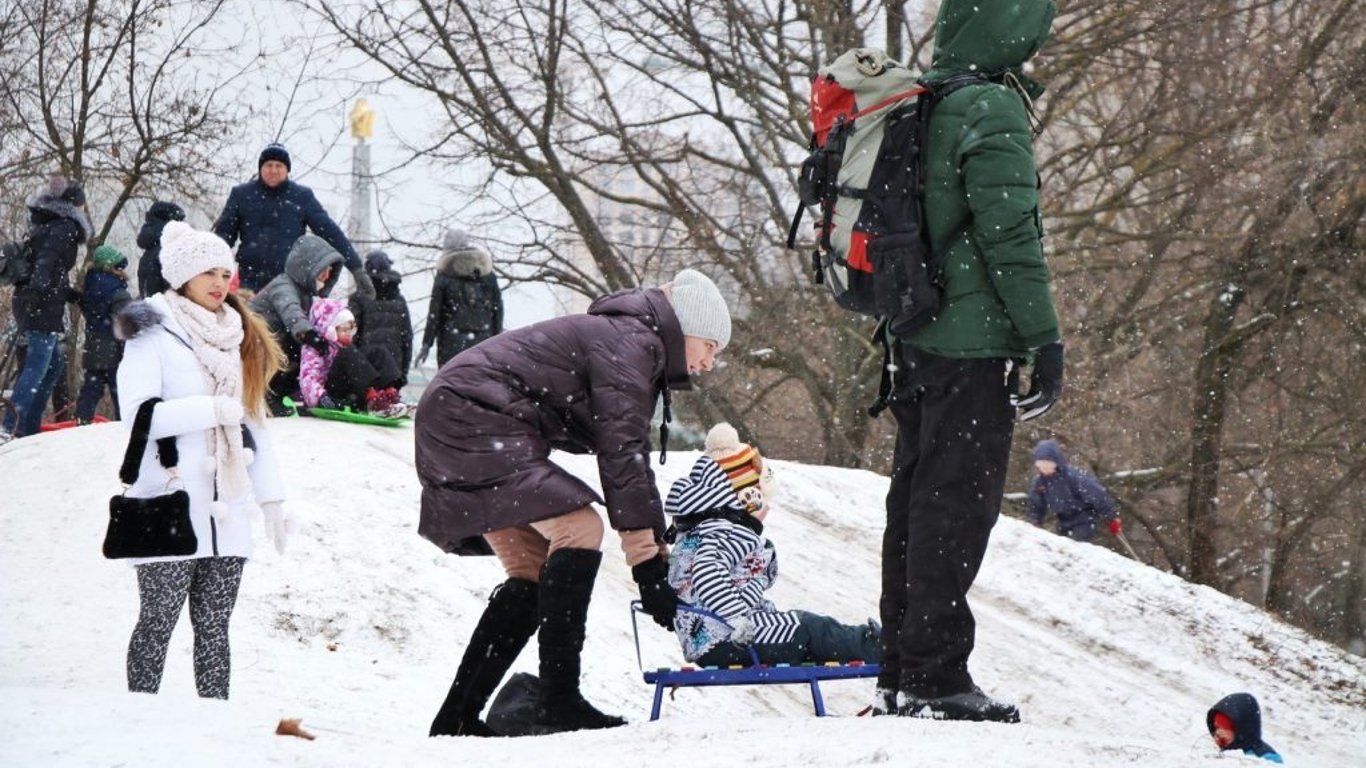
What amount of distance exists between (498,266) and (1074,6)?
7166mm

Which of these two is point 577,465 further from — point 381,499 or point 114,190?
point 114,190

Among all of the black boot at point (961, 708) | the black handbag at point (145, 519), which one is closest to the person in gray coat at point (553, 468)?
the black handbag at point (145, 519)

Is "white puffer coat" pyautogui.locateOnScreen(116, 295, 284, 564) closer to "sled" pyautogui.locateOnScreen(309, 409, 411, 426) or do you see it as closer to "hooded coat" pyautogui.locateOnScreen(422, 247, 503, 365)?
"sled" pyautogui.locateOnScreen(309, 409, 411, 426)

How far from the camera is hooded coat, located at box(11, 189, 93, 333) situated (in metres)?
11.6

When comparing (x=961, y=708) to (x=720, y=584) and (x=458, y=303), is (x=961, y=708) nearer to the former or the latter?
(x=720, y=584)

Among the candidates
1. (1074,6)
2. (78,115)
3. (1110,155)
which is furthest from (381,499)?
(1110,155)

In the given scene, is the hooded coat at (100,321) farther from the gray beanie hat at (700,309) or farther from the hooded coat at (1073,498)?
the gray beanie hat at (700,309)

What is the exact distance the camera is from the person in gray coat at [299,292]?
33.9ft

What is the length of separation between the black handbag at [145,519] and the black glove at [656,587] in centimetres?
147

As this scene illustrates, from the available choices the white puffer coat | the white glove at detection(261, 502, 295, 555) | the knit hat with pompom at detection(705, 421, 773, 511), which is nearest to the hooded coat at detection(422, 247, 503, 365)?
the knit hat with pompom at detection(705, 421, 773, 511)

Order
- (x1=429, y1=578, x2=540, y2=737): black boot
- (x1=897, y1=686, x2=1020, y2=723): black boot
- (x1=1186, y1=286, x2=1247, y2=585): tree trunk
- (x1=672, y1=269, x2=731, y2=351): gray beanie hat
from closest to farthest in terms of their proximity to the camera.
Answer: (x1=897, y1=686, x2=1020, y2=723): black boot, (x1=429, y1=578, x2=540, y2=737): black boot, (x1=672, y1=269, x2=731, y2=351): gray beanie hat, (x1=1186, y1=286, x2=1247, y2=585): tree trunk

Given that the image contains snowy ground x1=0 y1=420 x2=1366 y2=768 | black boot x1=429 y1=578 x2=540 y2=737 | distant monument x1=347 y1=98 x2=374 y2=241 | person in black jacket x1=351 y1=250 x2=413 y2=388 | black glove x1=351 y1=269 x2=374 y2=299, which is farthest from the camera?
distant monument x1=347 y1=98 x2=374 y2=241

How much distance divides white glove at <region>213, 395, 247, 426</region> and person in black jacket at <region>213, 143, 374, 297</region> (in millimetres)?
5749

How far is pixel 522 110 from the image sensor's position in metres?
17.5
